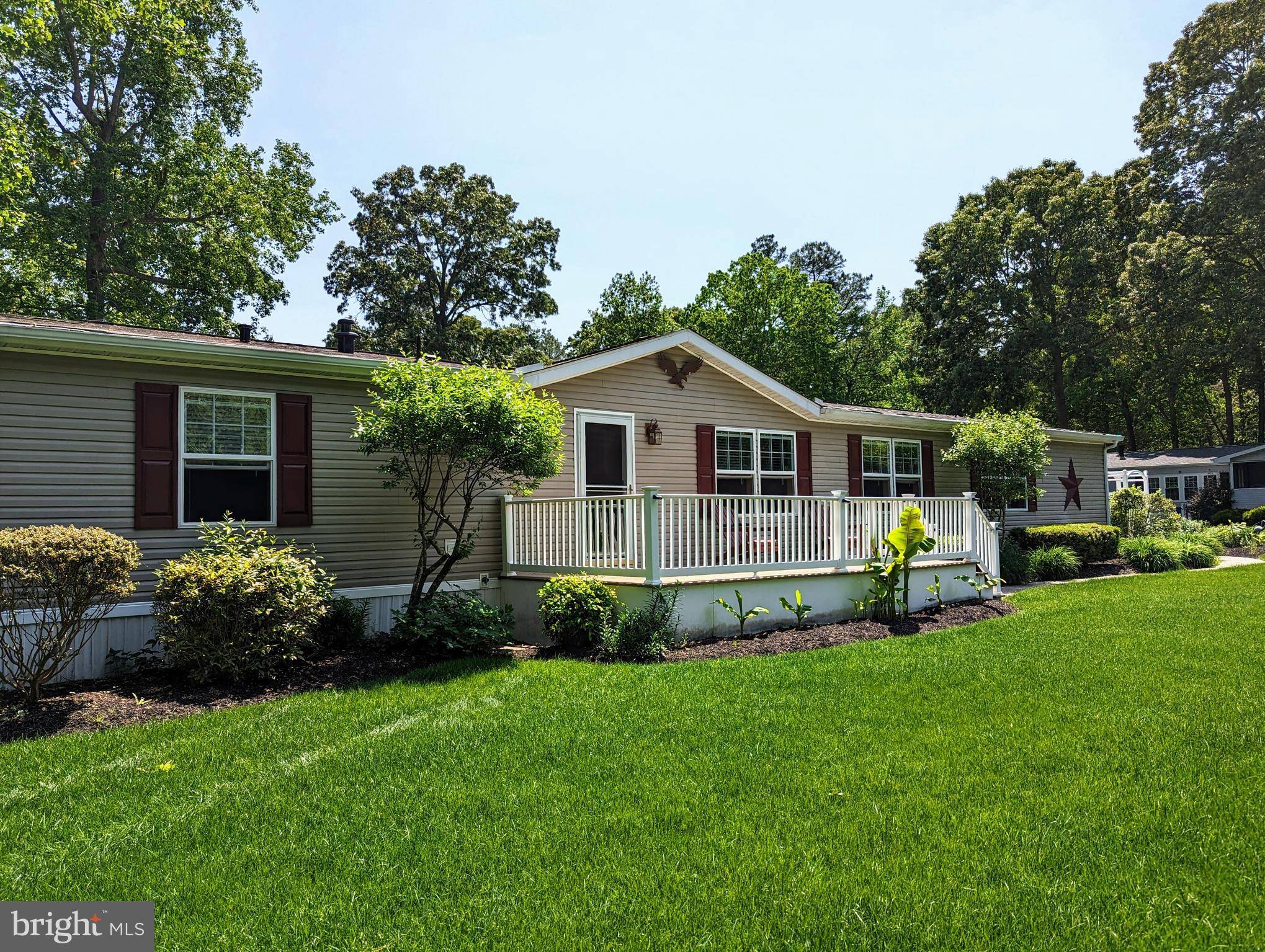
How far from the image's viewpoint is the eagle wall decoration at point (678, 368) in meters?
11.1

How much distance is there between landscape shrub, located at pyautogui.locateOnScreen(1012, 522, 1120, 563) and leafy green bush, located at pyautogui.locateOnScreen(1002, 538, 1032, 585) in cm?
119

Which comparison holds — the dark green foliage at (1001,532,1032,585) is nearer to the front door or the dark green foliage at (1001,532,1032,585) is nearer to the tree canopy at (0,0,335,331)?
the front door

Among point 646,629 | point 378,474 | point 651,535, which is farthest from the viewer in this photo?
point 378,474

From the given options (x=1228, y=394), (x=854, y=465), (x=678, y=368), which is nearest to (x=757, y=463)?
(x=678, y=368)

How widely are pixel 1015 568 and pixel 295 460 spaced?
1226cm


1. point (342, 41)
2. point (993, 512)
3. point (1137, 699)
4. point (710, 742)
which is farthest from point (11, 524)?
point (993, 512)

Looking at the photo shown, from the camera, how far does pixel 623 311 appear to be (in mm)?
27828

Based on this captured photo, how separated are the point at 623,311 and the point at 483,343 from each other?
5.97 metres

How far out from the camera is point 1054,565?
14.1 meters

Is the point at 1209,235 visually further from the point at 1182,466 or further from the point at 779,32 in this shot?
the point at 779,32

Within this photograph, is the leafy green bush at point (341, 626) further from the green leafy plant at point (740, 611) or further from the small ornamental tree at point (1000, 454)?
the small ornamental tree at point (1000, 454)

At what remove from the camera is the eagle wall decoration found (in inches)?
436

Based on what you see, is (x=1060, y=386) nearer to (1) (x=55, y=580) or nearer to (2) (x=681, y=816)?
(2) (x=681, y=816)

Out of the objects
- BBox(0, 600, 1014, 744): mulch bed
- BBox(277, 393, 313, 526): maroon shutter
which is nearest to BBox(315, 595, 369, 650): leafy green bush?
BBox(0, 600, 1014, 744): mulch bed
